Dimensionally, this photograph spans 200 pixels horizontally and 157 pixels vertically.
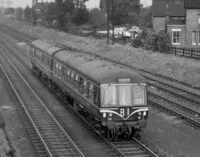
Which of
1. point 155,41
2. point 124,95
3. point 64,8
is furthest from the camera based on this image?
point 64,8

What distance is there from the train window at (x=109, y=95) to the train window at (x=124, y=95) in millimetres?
213

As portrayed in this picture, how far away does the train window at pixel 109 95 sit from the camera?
54.0 feet

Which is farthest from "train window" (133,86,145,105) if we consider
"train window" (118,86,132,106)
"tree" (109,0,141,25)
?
"tree" (109,0,141,25)

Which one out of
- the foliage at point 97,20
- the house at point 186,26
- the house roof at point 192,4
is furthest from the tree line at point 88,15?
the house roof at point 192,4

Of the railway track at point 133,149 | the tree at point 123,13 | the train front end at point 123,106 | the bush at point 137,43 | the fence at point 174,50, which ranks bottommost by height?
the railway track at point 133,149

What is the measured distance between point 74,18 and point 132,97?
6518 centimetres

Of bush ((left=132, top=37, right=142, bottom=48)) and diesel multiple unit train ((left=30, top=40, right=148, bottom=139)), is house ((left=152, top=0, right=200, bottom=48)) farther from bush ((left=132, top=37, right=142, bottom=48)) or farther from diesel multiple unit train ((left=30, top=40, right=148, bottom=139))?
diesel multiple unit train ((left=30, top=40, right=148, bottom=139))

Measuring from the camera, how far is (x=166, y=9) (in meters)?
60.0

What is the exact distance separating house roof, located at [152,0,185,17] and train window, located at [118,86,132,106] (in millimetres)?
43620

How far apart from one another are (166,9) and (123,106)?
45664 mm

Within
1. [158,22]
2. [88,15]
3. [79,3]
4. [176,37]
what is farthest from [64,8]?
[176,37]

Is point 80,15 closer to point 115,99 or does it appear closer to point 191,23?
point 191,23

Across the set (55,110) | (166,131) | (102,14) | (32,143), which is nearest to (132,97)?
(166,131)

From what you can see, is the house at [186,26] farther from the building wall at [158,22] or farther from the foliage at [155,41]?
the foliage at [155,41]
